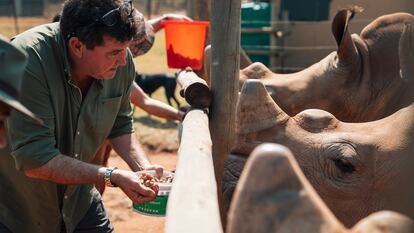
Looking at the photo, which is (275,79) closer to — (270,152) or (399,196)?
(399,196)

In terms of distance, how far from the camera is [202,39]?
445 centimetres

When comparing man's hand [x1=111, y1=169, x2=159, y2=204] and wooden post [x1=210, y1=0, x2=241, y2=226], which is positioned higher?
wooden post [x1=210, y1=0, x2=241, y2=226]

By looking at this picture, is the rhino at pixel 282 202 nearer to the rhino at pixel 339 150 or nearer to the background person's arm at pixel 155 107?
the rhino at pixel 339 150

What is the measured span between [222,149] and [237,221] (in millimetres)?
1991

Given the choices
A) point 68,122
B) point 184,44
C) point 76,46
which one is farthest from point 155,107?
point 76,46

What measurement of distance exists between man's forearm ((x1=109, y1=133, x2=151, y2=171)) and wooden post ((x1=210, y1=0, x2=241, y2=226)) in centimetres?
37

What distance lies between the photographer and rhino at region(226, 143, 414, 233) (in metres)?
1.11

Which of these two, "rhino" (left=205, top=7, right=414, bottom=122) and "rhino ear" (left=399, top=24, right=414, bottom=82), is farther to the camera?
"rhino" (left=205, top=7, right=414, bottom=122)

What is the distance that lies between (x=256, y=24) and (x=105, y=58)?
9365 millimetres

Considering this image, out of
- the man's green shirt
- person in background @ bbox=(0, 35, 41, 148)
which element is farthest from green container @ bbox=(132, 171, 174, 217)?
person in background @ bbox=(0, 35, 41, 148)

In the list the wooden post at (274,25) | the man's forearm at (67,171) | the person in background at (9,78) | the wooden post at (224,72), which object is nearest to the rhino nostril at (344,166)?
the wooden post at (224,72)

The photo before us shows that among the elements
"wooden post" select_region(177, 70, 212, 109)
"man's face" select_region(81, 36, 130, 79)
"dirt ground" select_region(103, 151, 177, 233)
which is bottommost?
"dirt ground" select_region(103, 151, 177, 233)

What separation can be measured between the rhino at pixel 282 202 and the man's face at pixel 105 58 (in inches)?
64.8

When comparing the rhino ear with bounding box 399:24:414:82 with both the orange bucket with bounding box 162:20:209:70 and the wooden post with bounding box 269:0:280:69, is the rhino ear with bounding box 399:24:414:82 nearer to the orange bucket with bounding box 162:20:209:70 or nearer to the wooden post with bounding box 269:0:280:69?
the orange bucket with bounding box 162:20:209:70
